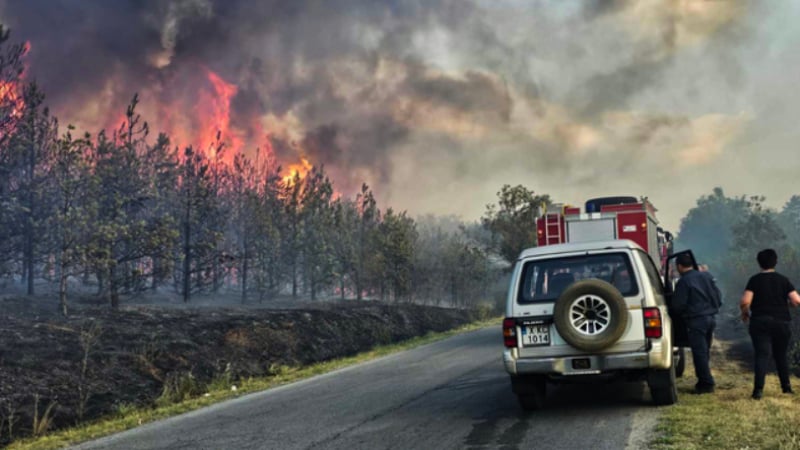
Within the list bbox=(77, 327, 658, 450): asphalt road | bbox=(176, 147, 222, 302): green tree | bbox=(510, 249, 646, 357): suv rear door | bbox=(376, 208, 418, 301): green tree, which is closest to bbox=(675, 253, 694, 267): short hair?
bbox=(510, 249, 646, 357): suv rear door

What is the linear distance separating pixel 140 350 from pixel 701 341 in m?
13.1

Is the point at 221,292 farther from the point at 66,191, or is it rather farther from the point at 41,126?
the point at 66,191

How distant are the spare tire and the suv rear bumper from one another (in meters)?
0.21

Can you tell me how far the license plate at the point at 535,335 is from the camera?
6.62 meters

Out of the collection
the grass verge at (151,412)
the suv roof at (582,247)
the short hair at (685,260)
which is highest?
the suv roof at (582,247)

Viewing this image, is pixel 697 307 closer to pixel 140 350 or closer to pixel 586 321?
pixel 586 321

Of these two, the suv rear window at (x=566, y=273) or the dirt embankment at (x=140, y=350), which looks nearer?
the suv rear window at (x=566, y=273)

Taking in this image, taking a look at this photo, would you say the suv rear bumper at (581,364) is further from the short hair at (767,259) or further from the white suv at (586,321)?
the short hair at (767,259)

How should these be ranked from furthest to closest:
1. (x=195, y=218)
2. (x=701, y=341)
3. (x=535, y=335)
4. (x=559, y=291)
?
(x=195, y=218) → (x=701, y=341) → (x=559, y=291) → (x=535, y=335)

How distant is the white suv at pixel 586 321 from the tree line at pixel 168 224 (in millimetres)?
17561

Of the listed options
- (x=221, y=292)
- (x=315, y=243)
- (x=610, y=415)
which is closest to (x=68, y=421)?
(x=610, y=415)

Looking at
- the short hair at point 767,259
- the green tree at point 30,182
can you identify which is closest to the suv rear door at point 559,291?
the short hair at point 767,259

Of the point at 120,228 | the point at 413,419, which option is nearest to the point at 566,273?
the point at 413,419

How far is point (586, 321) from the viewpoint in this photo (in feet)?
21.0
